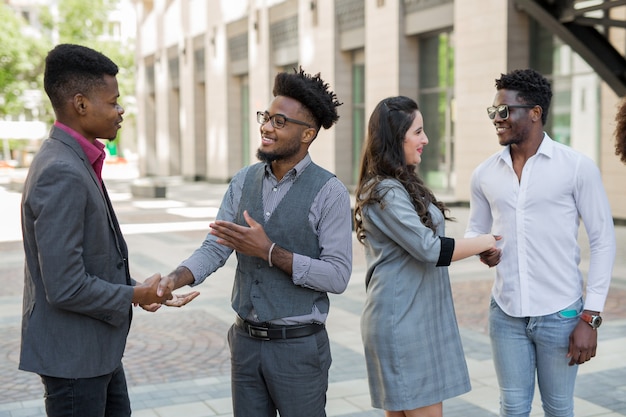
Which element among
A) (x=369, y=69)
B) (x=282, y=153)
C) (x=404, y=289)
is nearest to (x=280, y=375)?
(x=404, y=289)

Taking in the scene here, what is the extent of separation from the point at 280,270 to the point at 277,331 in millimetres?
237

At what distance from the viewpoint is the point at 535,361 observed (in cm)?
346

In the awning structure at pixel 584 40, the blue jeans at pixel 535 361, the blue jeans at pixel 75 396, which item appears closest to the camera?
the blue jeans at pixel 75 396

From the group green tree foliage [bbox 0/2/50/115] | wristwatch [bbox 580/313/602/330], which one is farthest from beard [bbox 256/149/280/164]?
green tree foliage [bbox 0/2/50/115]

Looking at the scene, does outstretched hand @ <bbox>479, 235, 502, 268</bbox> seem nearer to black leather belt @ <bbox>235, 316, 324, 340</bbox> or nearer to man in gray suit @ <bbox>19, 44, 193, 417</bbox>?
black leather belt @ <bbox>235, 316, 324, 340</bbox>

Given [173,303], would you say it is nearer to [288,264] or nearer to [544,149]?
[288,264]

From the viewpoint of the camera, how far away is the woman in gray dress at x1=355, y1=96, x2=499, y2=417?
3.24 m

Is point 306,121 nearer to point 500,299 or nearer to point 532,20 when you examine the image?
point 500,299

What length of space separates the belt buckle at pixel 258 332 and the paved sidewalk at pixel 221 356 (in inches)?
85.2

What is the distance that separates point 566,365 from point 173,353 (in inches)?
161

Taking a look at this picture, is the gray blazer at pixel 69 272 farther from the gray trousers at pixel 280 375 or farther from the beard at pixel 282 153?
the beard at pixel 282 153

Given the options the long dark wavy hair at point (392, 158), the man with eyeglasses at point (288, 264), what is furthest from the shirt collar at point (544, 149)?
the man with eyeglasses at point (288, 264)

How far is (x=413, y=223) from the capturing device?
3.12 metres

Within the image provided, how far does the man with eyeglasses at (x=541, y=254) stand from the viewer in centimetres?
331
